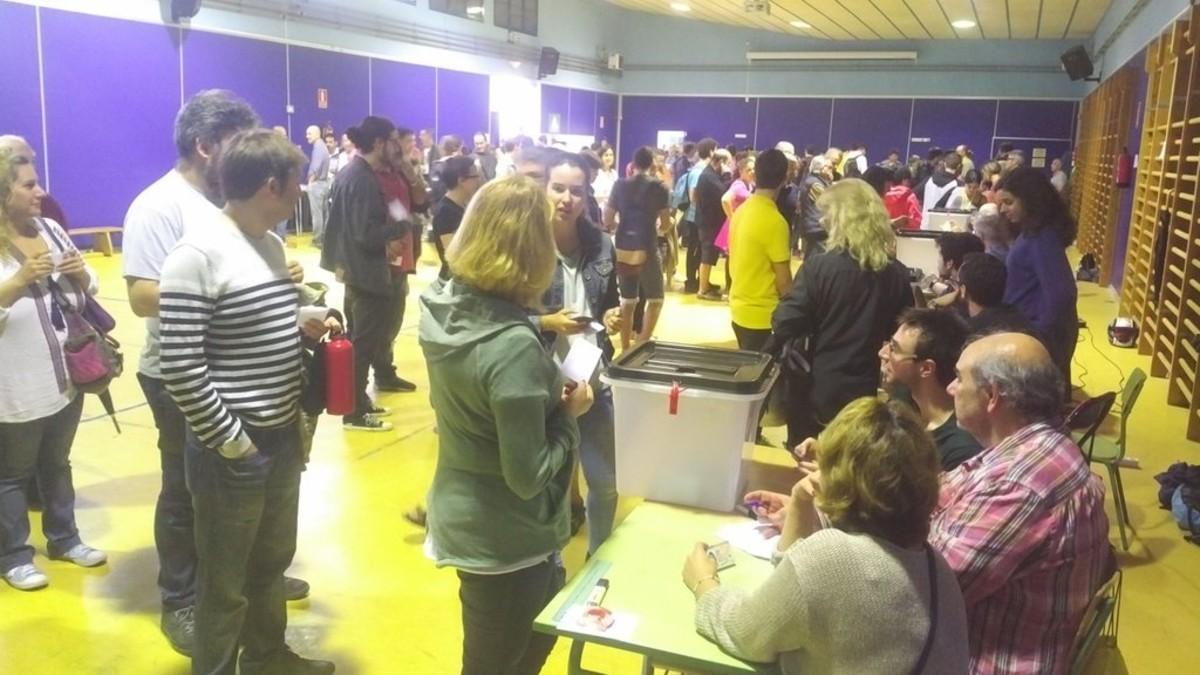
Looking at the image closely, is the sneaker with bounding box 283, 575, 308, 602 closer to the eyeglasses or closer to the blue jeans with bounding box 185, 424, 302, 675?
the blue jeans with bounding box 185, 424, 302, 675

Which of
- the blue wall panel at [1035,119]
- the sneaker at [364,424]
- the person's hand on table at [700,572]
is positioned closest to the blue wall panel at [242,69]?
the sneaker at [364,424]

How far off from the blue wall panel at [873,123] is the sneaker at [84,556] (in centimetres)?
1864

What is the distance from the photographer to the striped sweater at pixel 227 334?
2092 mm

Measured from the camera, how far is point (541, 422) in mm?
1771

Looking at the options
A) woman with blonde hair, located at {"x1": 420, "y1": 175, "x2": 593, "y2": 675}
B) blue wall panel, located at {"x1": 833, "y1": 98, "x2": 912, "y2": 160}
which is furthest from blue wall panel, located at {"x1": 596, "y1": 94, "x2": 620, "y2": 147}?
woman with blonde hair, located at {"x1": 420, "y1": 175, "x2": 593, "y2": 675}

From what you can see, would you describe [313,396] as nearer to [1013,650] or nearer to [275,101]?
[1013,650]

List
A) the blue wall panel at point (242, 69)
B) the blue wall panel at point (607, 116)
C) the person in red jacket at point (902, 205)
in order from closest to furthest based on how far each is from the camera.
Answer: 1. the person in red jacket at point (902, 205)
2. the blue wall panel at point (242, 69)
3. the blue wall panel at point (607, 116)

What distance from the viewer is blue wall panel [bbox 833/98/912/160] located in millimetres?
19703

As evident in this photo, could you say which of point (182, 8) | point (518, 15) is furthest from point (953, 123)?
point (182, 8)

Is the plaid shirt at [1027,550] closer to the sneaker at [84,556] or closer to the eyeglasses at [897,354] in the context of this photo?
the eyeglasses at [897,354]

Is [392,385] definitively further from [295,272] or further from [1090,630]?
[1090,630]

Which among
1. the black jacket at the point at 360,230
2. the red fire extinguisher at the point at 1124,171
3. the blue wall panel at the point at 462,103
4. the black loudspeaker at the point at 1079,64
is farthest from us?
the blue wall panel at the point at 462,103

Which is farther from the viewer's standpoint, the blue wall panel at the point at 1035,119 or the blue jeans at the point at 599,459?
the blue wall panel at the point at 1035,119

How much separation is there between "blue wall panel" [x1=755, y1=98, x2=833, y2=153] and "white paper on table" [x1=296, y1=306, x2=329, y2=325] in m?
19.0
